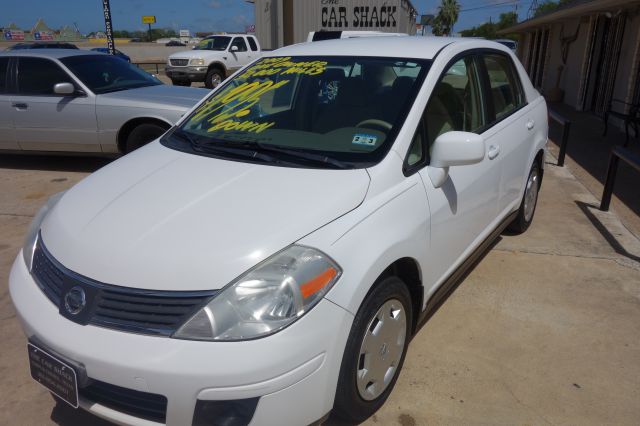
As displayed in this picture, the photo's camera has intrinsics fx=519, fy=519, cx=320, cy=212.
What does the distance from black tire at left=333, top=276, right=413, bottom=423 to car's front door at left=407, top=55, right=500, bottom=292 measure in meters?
0.39

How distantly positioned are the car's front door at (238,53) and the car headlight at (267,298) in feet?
61.4

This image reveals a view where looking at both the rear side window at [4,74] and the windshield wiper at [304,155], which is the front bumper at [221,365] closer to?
the windshield wiper at [304,155]

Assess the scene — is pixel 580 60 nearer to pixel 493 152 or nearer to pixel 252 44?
pixel 252 44

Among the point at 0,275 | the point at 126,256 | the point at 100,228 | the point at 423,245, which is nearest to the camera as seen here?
the point at 126,256

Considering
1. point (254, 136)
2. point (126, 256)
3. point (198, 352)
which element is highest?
point (254, 136)

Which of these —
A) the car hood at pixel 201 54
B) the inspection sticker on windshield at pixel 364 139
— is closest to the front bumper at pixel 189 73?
the car hood at pixel 201 54

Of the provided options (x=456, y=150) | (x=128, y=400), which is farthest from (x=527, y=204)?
(x=128, y=400)

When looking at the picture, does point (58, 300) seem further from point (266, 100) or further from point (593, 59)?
point (593, 59)

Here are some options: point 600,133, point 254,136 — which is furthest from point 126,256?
point 600,133

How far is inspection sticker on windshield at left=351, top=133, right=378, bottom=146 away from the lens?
2.65 metres

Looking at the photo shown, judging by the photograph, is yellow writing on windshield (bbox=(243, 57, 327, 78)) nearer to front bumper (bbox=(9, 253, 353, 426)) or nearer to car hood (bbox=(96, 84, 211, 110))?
front bumper (bbox=(9, 253, 353, 426))

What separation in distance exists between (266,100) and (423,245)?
1436 mm

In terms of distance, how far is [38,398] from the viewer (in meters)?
2.66

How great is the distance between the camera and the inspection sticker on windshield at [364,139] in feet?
8.71
